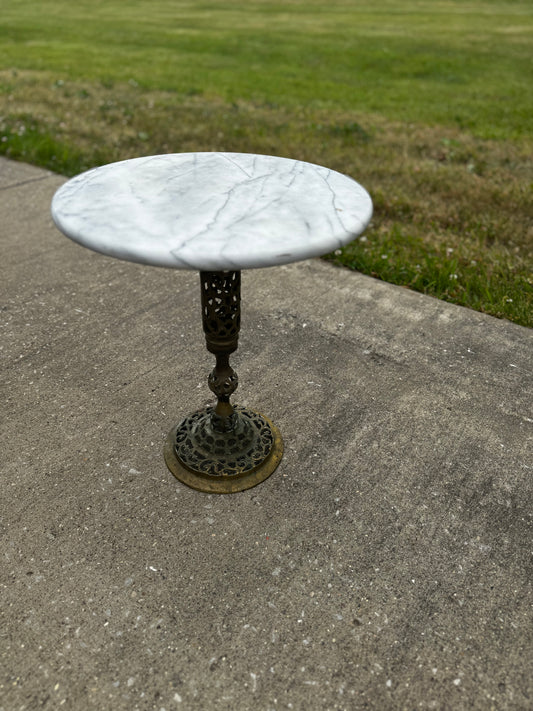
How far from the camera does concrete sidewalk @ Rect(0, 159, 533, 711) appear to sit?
1898mm

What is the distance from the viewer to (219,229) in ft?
6.48

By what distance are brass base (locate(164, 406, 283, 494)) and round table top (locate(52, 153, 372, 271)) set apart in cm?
100

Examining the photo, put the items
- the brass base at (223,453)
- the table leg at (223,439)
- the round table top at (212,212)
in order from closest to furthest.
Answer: the round table top at (212,212)
the table leg at (223,439)
the brass base at (223,453)

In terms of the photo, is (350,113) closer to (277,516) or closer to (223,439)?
(223,439)

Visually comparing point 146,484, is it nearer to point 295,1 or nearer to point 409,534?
point 409,534

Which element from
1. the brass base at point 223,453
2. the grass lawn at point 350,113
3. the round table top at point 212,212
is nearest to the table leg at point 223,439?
the brass base at point 223,453

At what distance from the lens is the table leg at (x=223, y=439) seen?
2.43m

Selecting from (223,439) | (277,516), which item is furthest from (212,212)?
(277,516)

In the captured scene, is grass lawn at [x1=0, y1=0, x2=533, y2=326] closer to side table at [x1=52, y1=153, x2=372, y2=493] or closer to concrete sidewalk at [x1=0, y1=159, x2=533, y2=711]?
concrete sidewalk at [x1=0, y1=159, x2=533, y2=711]

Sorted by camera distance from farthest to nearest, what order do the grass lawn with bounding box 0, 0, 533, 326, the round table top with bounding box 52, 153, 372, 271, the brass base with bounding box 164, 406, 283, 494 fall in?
the grass lawn with bounding box 0, 0, 533, 326, the brass base with bounding box 164, 406, 283, 494, the round table top with bounding box 52, 153, 372, 271

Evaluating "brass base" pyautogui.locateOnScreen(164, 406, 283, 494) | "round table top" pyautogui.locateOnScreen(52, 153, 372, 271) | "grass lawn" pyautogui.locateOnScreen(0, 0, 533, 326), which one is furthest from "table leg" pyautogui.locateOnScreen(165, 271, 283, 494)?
"grass lawn" pyautogui.locateOnScreen(0, 0, 533, 326)

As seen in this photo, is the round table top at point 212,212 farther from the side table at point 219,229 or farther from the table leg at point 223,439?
the table leg at point 223,439

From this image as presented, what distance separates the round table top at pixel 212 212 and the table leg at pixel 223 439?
1.25ft

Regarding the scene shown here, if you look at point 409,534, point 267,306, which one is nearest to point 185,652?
point 409,534
